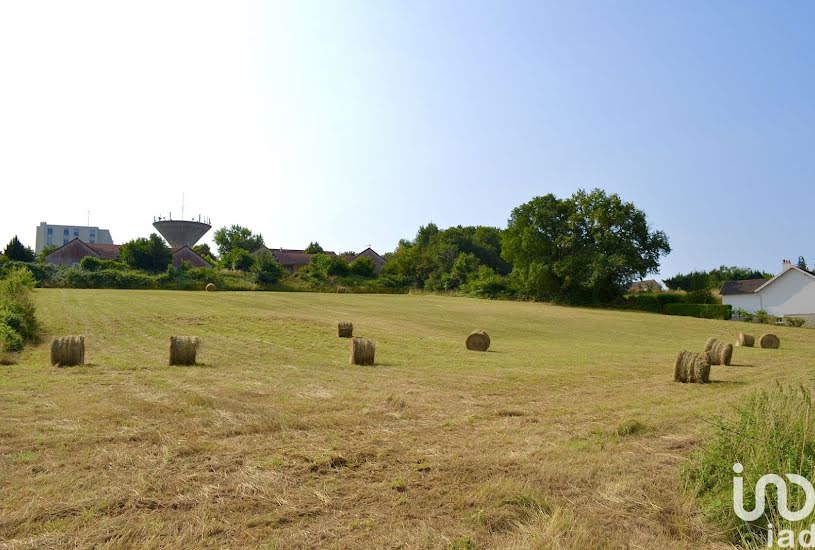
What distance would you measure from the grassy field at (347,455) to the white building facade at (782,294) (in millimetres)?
60215

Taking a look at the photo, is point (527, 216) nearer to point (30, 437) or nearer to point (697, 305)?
point (697, 305)

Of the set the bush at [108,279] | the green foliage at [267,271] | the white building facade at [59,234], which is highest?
the white building facade at [59,234]

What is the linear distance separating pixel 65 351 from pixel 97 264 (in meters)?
62.4

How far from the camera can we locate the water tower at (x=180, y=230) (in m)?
105

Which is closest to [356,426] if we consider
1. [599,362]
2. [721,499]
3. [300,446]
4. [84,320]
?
[300,446]

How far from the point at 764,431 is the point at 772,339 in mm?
31037

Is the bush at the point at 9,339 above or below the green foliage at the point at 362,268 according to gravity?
below

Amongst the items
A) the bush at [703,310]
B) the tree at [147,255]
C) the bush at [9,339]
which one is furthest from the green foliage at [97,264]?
the bush at [703,310]

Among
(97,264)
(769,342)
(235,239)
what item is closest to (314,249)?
(235,239)

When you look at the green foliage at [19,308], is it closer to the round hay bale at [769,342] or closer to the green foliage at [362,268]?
the round hay bale at [769,342]

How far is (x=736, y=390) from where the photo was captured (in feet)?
47.1

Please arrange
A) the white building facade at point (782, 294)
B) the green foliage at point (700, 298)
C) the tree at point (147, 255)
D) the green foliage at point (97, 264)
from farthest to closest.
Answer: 1. the tree at point (147, 255)
2. the green foliage at point (97, 264)
3. the green foliage at point (700, 298)
4. the white building facade at point (782, 294)

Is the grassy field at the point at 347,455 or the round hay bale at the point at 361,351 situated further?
the round hay bale at the point at 361,351

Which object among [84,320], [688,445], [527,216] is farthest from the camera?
[527,216]
